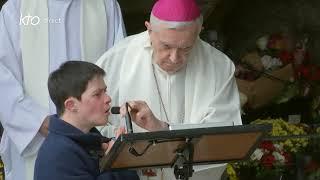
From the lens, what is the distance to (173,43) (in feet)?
13.9

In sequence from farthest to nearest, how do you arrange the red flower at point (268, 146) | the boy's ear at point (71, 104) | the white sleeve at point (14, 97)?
the red flower at point (268, 146), the white sleeve at point (14, 97), the boy's ear at point (71, 104)

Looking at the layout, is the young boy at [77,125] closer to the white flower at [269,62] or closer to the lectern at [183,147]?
the lectern at [183,147]

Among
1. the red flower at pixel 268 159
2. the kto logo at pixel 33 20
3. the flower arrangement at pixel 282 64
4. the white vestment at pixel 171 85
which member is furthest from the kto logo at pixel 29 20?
the flower arrangement at pixel 282 64

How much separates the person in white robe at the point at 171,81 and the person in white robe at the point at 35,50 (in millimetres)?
469

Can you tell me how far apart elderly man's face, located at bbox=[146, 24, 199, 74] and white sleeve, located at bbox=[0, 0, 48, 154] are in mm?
800

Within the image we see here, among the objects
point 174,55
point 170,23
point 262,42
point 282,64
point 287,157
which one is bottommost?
point 287,157

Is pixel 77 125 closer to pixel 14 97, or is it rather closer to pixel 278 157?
pixel 14 97

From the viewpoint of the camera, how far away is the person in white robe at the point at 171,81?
4398mm

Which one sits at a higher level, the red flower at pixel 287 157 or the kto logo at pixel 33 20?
the kto logo at pixel 33 20

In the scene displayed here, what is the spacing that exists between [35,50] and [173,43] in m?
1.01

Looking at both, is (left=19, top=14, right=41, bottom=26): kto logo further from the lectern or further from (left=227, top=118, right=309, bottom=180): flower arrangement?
(left=227, top=118, right=309, bottom=180): flower arrangement

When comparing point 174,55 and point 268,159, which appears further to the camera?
point 268,159

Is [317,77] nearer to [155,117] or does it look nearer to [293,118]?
[293,118]

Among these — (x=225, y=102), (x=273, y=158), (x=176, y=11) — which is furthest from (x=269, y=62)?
(x=176, y=11)
